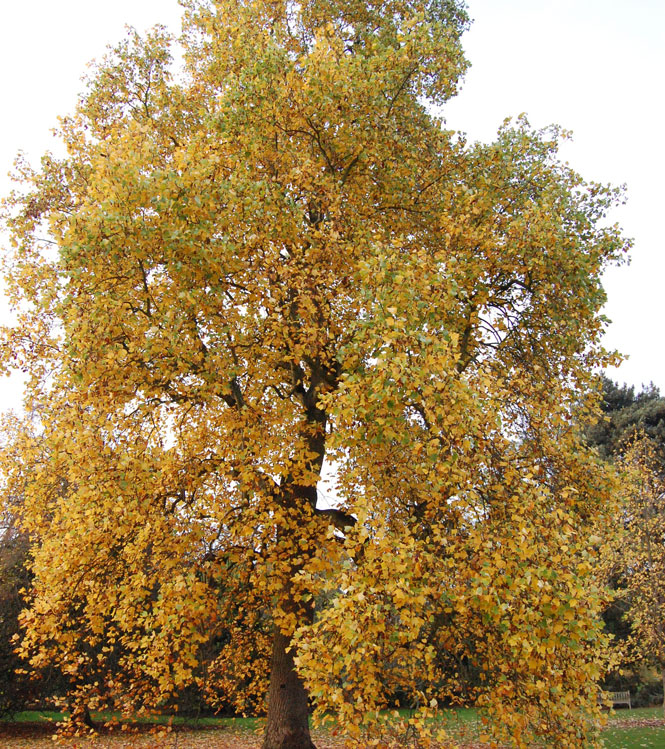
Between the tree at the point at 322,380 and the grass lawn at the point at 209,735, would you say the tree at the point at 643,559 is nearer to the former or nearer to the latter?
the grass lawn at the point at 209,735

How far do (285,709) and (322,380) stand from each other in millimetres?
5966

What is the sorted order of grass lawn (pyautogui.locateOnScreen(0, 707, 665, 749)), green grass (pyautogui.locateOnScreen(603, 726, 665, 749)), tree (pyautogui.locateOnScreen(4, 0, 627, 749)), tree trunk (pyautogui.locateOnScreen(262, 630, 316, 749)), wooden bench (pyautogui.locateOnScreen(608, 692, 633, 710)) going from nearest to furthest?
1. tree (pyautogui.locateOnScreen(4, 0, 627, 749))
2. tree trunk (pyautogui.locateOnScreen(262, 630, 316, 749))
3. green grass (pyautogui.locateOnScreen(603, 726, 665, 749))
4. grass lawn (pyautogui.locateOnScreen(0, 707, 665, 749))
5. wooden bench (pyautogui.locateOnScreen(608, 692, 633, 710))

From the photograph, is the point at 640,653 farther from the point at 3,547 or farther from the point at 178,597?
the point at 3,547

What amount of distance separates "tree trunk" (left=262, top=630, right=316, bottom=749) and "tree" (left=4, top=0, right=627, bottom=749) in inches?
1.7

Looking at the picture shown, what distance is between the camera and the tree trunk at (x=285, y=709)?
9.59 metres

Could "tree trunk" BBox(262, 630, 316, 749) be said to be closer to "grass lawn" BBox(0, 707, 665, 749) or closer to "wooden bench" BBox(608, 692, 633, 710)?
"grass lawn" BBox(0, 707, 665, 749)

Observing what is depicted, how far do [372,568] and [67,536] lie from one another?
4997mm

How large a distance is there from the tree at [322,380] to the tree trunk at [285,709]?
4cm

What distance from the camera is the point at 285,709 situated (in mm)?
9820

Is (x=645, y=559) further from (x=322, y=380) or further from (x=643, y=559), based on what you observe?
(x=322, y=380)

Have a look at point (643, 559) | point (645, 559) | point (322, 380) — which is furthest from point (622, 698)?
point (322, 380)

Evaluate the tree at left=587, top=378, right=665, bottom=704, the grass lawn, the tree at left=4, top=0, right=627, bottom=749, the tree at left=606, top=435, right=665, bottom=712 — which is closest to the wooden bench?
the grass lawn

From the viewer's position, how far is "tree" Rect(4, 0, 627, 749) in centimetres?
610

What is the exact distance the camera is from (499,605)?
17.8 feet
